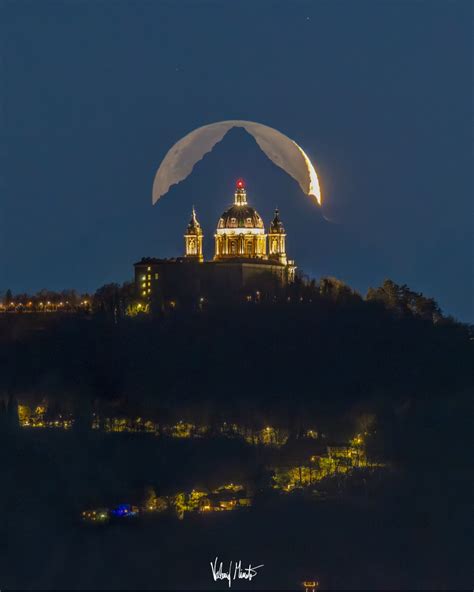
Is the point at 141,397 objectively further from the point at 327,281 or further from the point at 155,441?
the point at 327,281

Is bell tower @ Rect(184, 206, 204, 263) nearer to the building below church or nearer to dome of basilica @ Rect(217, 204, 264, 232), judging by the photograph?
the building below church

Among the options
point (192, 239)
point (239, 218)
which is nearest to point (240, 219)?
point (239, 218)

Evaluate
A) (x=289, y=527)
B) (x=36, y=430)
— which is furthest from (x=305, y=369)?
(x=289, y=527)

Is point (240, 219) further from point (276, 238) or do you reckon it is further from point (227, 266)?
point (227, 266)
